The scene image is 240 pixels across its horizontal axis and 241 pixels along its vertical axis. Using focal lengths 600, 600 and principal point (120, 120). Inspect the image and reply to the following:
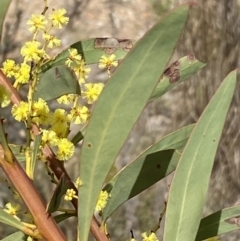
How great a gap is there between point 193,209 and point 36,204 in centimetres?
A: 16

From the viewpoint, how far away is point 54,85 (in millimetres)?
688

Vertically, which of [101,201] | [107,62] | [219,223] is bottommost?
[219,223]

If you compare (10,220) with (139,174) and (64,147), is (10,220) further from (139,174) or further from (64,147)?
(139,174)

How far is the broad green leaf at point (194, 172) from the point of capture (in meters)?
0.59

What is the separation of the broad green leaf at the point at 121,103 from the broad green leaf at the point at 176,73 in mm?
227

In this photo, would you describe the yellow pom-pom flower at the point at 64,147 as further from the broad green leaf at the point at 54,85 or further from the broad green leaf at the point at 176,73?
the broad green leaf at the point at 176,73

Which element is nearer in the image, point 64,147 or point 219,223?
point 64,147

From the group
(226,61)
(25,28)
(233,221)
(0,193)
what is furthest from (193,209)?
(226,61)

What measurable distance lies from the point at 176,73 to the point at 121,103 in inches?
10.1

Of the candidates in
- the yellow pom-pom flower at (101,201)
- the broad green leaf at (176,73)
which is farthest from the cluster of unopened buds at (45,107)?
the broad green leaf at (176,73)

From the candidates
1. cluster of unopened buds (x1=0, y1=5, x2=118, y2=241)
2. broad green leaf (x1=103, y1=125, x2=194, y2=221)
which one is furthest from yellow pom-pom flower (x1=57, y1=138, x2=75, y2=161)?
broad green leaf (x1=103, y1=125, x2=194, y2=221)

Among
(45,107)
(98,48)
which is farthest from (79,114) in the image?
(98,48)

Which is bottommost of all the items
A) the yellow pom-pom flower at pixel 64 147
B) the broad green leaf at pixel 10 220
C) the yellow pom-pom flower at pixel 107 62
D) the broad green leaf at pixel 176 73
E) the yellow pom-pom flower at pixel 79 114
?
the broad green leaf at pixel 10 220

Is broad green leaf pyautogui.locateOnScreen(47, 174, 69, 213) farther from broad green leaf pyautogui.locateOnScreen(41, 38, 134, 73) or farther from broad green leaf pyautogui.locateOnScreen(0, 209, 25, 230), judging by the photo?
broad green leaf pyautogui.locateOnScreen(41, 38, 134, 73)
